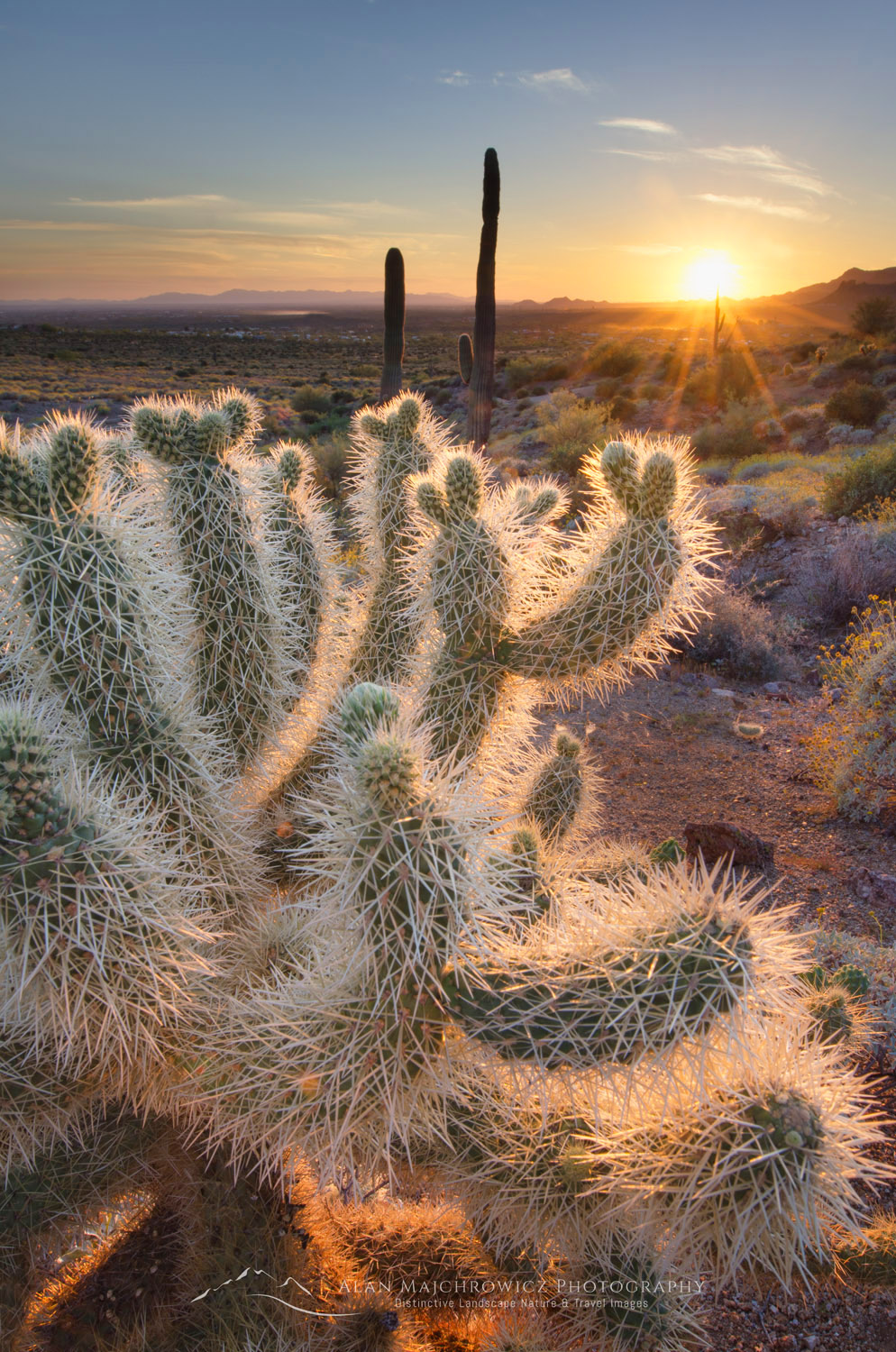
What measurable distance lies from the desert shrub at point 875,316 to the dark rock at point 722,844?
127 ft

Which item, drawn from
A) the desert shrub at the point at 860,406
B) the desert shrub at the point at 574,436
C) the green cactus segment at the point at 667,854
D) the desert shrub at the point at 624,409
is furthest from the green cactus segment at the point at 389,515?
the desert shrub at the point at 624,409

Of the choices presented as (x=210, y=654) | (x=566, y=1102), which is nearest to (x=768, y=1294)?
(x=566, y=1102)

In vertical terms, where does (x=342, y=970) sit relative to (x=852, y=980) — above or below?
above

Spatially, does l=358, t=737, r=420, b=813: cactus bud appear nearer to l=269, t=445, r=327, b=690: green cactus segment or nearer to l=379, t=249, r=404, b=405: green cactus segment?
l=269, t=445, r=327, b=690: green cactus segment

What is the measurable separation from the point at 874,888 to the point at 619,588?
12.4 feet

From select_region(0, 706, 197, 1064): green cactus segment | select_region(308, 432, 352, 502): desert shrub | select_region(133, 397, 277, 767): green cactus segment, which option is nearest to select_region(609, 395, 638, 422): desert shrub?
select_region(308, 432, 352, 502): desert shrub

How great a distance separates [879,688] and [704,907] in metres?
5.63

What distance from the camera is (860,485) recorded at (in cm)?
1171

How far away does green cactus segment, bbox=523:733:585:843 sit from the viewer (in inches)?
147

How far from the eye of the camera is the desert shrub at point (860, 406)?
826 inches

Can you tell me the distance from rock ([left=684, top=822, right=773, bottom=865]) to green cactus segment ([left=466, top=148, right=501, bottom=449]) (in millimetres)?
8219

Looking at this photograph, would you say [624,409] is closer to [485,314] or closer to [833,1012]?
[485,314]

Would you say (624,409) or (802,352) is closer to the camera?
(624,409)

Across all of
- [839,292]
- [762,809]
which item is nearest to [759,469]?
[762,809]
